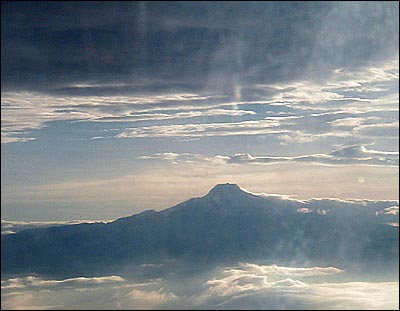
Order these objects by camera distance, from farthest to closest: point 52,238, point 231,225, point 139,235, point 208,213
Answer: point 231,225 → point 208,213 → point 139,235 → point 52,238

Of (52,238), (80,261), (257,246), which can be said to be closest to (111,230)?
(80,261)

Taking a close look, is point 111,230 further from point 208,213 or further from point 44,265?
point 208,213

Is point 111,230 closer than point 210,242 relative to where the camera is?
Yes

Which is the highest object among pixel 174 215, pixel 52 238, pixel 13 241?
pixel 174 215

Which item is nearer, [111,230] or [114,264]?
[114,264]

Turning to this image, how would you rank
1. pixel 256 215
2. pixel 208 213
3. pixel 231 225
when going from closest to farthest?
pixel 256 215, pixel 208 213, pixel 231 225

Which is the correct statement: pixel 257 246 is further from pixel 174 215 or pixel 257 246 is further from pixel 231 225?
pixel 231 225

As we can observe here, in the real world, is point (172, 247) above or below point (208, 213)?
below

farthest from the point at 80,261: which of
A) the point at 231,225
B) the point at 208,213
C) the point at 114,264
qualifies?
the point at 231,225

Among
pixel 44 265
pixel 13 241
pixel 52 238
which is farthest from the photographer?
pixel 52 238
